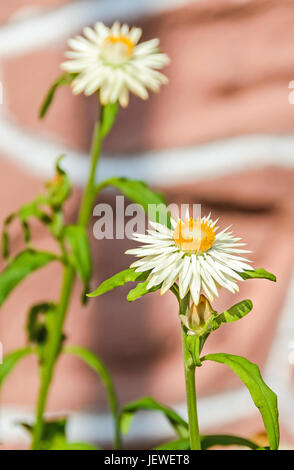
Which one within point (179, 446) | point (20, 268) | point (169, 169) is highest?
point (169, 169)

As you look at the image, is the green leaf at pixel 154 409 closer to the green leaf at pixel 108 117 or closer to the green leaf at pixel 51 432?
the green leaf at pixel 51 432

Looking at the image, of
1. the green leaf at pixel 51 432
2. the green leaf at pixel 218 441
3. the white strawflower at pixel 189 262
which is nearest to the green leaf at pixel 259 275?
the white strawflower at pixel 189 262

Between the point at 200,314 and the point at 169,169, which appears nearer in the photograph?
the point at 200,314

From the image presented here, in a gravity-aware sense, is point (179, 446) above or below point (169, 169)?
below

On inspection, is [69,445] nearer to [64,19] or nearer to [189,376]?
[189,376]

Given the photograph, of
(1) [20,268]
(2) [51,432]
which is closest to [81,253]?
(1) [20,268]

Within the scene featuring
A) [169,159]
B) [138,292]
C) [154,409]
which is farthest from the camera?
[169,159]
